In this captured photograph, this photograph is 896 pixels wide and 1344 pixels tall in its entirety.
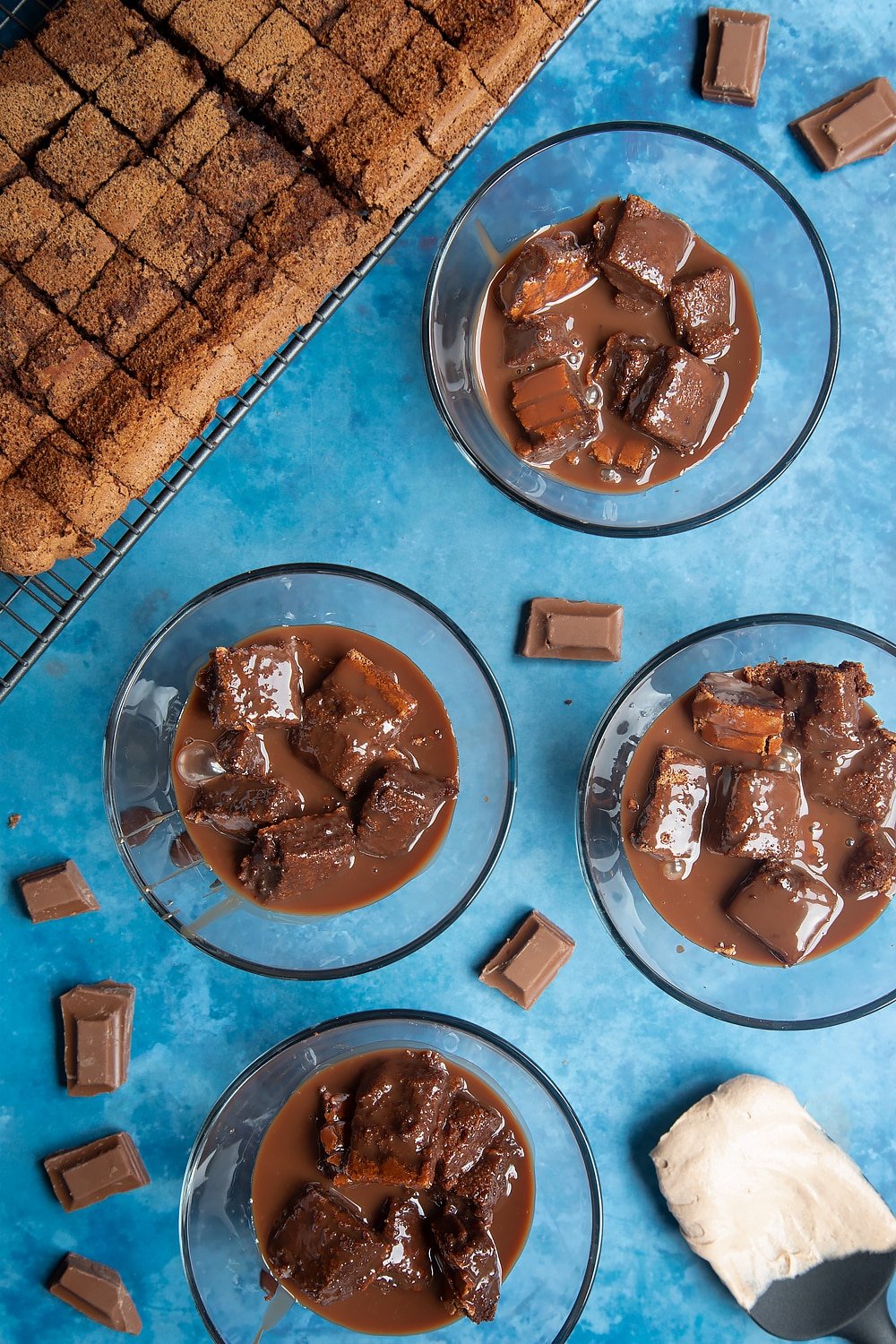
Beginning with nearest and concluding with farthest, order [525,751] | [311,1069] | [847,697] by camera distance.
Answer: [847,697]
[311,1069]
[525,751]

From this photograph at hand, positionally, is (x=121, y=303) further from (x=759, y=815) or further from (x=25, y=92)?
(x=759, y=815)

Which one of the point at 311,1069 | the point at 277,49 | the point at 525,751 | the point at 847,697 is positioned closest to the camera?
the point at 277,49

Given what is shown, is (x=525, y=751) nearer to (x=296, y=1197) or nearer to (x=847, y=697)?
(x=847, y=697)

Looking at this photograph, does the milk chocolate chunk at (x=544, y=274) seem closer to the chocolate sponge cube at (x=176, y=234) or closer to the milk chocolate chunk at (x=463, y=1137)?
the chocolate sponge cube at (x=176, y=234)

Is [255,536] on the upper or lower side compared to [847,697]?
upper

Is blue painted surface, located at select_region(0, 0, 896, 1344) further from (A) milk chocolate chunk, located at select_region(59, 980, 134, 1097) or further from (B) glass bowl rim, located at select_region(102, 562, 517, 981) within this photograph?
(B) glass bowl rim, located at select_region(102, 562, 517, 981)

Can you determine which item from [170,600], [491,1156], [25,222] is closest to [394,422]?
[170,600]

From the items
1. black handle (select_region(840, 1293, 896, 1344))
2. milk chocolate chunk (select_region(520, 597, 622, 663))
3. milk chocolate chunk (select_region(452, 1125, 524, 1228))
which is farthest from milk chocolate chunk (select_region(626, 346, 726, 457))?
black handle (select_region(840, 1293, 896, 1344))
